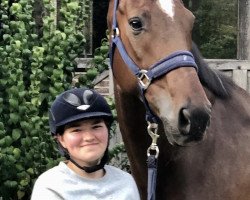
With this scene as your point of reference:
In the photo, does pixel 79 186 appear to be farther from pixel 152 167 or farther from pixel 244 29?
pixel 244 29

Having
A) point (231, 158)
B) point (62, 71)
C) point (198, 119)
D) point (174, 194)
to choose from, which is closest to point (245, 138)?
point (231, 158)

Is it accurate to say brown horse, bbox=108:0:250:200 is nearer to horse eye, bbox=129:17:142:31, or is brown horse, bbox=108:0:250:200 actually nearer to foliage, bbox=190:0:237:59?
horse eye, bbox=129:17:142:31

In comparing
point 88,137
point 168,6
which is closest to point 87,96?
point 88,137

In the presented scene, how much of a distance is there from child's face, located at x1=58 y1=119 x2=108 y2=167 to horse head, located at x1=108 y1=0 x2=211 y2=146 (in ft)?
1.14

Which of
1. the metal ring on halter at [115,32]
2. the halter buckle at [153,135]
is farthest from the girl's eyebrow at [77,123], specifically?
the metal ring on halter at [115,32]

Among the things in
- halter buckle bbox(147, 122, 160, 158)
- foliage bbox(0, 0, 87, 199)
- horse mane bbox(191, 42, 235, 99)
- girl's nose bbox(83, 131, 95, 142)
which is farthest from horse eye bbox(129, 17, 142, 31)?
foliage bbox(0, 0, 87, 199)

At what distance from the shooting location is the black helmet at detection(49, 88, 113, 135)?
2748 mm

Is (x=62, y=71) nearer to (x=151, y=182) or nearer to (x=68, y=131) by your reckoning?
(x=151, y=182)

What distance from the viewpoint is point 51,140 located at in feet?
14.7

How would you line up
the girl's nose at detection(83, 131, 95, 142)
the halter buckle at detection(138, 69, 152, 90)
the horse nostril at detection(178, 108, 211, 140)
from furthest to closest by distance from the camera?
the halter buckle at detection(138, 69, 152, 90) → the horse nostril at detection(178, 108, 211, 140) → the girl's nose at detection(83, 131, 95, 142)

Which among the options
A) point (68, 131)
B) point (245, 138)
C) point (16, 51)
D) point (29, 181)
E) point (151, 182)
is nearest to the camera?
point (68, 131)

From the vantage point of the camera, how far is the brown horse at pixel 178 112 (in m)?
2.96

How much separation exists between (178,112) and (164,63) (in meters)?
0.26

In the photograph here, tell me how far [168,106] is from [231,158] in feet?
1.96
